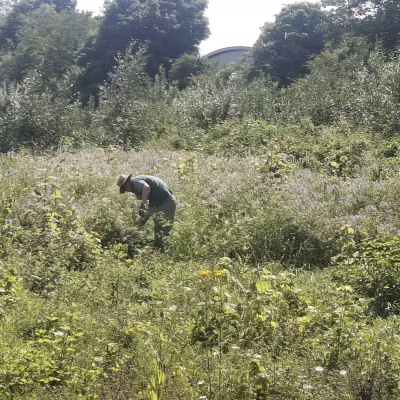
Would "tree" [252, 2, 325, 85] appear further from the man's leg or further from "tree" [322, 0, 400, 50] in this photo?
the man's leg

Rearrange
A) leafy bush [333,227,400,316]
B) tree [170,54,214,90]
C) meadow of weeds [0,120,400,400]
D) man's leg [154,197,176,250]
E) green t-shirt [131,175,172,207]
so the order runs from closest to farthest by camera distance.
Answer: meadow of weeds [0,120,400,400] < leafy bush [333,227,400,316] < man's leg [154,197,176,250] < green t-shirt [131,175,172,207] < tree [170,54,214,90]

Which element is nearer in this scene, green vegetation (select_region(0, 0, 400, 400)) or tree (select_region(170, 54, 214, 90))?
green vegetation (select_region(0, 0, 400, 400))

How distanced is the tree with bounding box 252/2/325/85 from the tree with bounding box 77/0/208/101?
742 cm

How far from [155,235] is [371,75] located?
12000 mm

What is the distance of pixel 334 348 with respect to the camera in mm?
4656

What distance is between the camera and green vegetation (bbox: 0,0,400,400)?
434 centimetres

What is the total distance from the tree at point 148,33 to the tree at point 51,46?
1.83m

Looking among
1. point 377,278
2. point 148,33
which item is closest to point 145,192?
point 377,278

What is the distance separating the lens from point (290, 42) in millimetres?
28234

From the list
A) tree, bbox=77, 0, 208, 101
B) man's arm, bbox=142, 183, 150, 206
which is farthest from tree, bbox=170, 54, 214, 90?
man's arm, bbox=142, 183, 150, 206

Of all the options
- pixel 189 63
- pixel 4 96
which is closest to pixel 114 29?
pixel 189 63

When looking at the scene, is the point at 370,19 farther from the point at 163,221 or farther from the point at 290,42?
the point at 163,221

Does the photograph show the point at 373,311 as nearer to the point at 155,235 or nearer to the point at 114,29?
the point at 155,235

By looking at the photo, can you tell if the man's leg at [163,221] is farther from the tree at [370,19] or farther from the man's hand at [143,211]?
the tree at [370,19]
